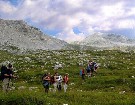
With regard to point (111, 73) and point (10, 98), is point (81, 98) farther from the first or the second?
point (111, 73)

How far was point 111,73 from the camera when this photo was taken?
75.4 metres

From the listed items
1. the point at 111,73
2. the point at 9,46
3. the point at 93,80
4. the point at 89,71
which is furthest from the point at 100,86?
the point at 9,46

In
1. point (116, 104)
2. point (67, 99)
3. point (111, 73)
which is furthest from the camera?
point (111, 73)

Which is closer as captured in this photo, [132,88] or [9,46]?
[132,88]

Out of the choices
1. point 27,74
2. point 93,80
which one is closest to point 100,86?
point 93,80

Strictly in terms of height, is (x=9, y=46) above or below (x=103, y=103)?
above

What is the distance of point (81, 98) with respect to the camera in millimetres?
32688

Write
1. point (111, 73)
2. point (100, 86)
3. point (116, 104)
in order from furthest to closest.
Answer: point (111, 73), point (100, 86), point (116, 104)

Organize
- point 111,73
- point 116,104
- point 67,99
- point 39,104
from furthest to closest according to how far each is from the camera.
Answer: point 111,73, point 67,99, point 116,104, point 39,104

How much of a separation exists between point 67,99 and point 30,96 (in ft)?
15.4

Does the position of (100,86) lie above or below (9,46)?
below

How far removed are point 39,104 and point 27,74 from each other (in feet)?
164

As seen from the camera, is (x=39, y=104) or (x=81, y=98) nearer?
(x=39, y=104)

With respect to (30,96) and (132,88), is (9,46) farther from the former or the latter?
(30,96)
